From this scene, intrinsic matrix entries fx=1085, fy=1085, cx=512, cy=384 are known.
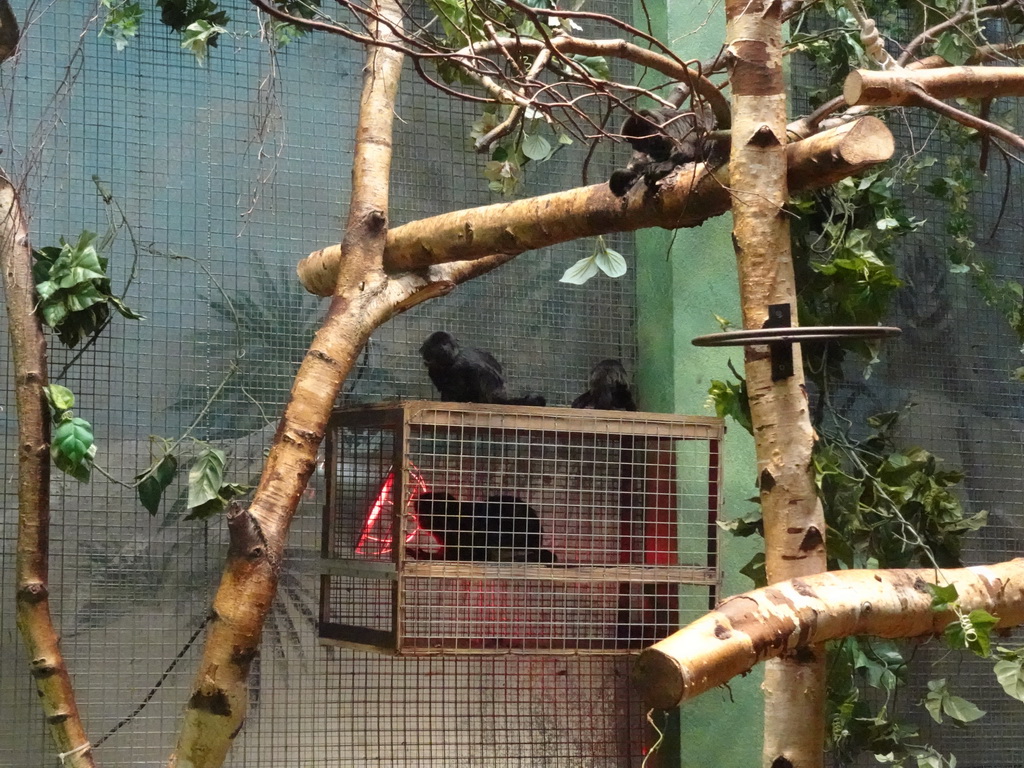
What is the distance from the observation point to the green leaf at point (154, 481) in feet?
9.48

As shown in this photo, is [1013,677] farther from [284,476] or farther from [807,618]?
[284,476]

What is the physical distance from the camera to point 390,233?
267 cm

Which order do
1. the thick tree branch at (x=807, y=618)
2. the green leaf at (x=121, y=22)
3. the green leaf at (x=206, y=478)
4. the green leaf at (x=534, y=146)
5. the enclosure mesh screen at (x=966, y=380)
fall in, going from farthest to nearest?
the enclosure mesh screen at (x=966, y=380) < the green leaf at (x=121, y=22) < the green leaf at (x=534, y=146) < the green leaf at (x=206, y=478) < the thick tree branch at (x=807, y=618)

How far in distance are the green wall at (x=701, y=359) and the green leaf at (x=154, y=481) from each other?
5.17 ft

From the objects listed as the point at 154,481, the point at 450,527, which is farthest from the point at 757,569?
the point at 154,481

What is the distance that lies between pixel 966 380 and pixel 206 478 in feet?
8.83

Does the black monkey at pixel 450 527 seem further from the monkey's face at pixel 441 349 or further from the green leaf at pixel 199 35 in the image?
the green leaf at pixel 199 35

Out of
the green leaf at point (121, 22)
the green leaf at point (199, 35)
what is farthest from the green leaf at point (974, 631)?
the green leaf at point (121, 22)

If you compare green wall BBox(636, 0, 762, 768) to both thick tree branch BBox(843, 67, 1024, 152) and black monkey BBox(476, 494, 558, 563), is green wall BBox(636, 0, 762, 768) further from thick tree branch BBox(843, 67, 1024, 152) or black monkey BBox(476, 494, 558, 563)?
thick tree branch BBox(843, 67, 1024, 152)

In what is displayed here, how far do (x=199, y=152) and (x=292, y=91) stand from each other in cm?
38

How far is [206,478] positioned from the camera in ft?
9.37

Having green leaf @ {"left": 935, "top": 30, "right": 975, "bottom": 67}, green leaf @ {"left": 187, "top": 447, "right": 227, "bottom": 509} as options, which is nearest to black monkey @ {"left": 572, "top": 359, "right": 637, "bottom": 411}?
green leaf @ {"left": 187, "top": 447, "right": 227, "bottom": 509}

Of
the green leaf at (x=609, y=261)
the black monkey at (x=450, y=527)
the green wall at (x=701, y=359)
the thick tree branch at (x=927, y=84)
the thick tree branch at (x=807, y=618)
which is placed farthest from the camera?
the green wall at (x=701, y=359)

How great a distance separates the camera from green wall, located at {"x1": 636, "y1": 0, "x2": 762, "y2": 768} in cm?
336
